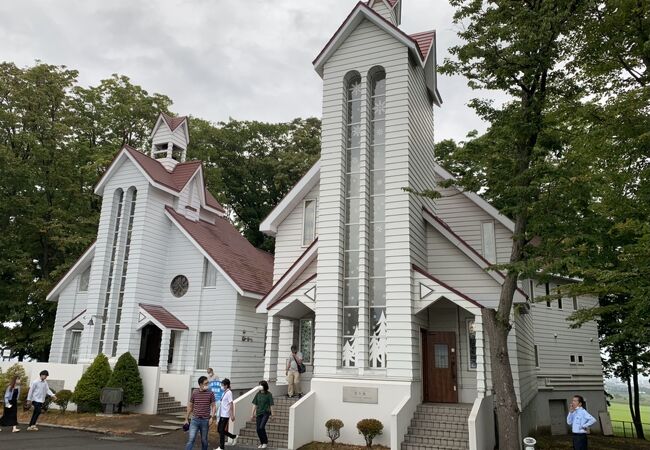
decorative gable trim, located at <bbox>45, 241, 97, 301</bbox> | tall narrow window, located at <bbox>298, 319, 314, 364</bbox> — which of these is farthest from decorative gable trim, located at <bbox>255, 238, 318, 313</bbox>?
decorative gable trim, located at <bbox>45, 241, 97, 301</bbox>

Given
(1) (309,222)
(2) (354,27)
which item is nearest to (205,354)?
(1) (309,222)

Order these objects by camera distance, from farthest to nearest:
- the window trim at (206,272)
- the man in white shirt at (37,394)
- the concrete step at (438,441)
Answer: the window trim at (206,272), the man in white shirt at (37,394), the concrete step at (438,441)

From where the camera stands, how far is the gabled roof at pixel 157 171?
77.4 feet

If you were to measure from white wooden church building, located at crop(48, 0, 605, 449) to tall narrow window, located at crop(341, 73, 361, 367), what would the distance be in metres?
0.05

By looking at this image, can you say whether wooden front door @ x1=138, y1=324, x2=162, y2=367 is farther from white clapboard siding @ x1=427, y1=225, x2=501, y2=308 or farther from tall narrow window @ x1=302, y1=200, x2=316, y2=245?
white clapboard siding @ x1=427, y1=225, x2=501, y2=308

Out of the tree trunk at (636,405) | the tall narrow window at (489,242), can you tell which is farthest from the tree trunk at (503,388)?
the tree trunk at (636,405)

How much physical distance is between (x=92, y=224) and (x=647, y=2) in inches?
1080

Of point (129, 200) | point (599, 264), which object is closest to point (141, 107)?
point (129, 200)

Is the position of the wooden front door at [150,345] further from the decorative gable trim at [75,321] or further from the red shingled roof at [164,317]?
the decorative gable trim at [75,321]

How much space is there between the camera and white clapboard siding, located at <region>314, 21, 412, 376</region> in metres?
14.9

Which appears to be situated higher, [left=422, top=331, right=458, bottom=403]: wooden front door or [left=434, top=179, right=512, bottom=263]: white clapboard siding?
[left=434, top=179, right=512, bottom=263]: white clapboard siding

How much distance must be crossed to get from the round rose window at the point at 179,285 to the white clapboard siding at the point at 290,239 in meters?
5.60

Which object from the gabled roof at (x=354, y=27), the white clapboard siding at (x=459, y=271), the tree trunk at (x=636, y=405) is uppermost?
the gabled roof at (x=354, y=27)

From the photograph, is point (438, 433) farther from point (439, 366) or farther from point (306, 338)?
point (306, 338)
